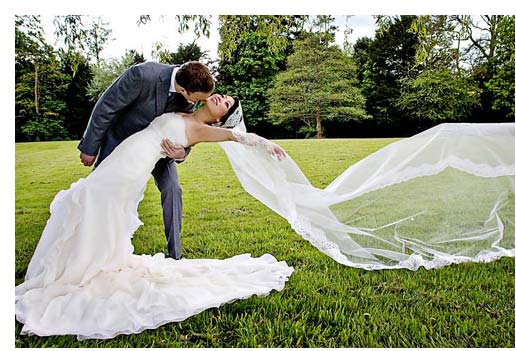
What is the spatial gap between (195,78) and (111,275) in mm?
1016

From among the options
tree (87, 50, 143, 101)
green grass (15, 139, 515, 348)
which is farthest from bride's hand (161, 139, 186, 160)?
tree (87, 50, 143, 101)

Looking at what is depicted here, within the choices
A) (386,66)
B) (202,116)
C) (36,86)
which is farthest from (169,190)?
(386,66)

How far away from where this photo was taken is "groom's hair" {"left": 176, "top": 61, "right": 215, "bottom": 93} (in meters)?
2.44

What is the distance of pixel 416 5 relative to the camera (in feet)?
10.0

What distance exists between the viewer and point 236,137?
254cm

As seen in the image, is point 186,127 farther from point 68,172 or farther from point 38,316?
point 68,172

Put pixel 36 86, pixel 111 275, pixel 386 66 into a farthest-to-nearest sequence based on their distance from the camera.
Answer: pixel 386 66
pixel 36 86
pixel 111 275

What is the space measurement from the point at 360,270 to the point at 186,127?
3.93 feet

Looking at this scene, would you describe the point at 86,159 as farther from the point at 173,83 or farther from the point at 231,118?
the point at 231,118

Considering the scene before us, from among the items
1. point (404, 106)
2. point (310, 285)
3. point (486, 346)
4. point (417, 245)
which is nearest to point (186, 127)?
point (310, 285)

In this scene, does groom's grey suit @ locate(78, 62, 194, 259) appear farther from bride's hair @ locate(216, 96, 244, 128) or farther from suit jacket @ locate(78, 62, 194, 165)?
bride's hair @ locate(216, 96, 244, 128)

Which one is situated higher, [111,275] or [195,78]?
[195,78]

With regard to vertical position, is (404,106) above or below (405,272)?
above

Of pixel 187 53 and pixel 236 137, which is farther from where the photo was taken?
pixel 187 53
